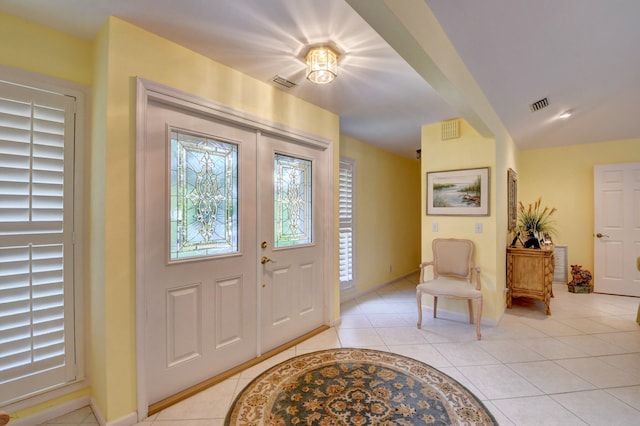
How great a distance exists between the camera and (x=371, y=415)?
1795 millimetres

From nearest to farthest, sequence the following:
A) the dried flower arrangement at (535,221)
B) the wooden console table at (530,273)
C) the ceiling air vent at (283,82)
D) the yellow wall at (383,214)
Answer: the ceiling air vent at (283,82)
the wooden console table at (530,273)
the dried flower arrangement at (535,221)
the yellow wall at (383,214)

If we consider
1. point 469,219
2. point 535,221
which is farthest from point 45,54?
point 535,221

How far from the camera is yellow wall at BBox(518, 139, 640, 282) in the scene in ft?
15.0

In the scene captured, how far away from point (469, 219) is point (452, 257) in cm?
49

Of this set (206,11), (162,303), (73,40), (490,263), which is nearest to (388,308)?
(490,263)

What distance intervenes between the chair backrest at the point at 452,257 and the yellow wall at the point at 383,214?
1.29m

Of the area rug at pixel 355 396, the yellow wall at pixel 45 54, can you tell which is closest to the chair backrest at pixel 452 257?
the area rug at pixel 355 396

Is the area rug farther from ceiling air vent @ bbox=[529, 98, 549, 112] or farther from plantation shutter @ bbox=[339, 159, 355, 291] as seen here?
ceiling air vent @ bbox=[529, 98, 549, 112]

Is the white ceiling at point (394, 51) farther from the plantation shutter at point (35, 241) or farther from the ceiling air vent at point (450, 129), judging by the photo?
the plantation shutter at point (35, 241)

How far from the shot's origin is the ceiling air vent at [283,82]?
233cm

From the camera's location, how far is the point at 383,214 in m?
5.04

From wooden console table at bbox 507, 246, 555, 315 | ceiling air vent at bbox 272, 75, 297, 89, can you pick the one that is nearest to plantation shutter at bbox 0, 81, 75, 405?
ceiling air vent at bbox 272, 75, 297, 89

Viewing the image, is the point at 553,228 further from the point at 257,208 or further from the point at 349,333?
the point at 257,208

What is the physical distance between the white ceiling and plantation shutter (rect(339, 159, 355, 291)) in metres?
1.11
